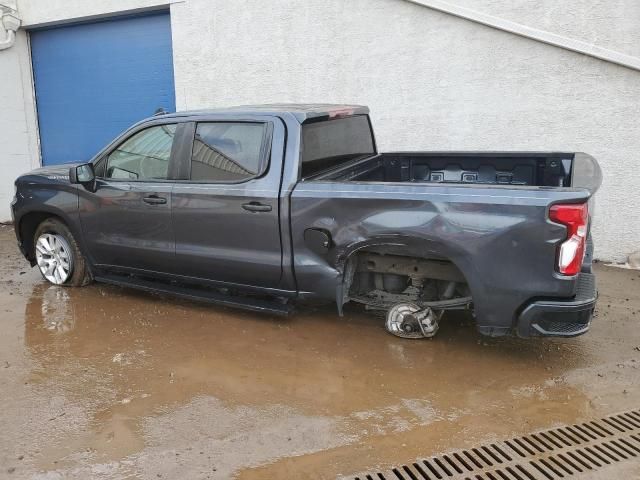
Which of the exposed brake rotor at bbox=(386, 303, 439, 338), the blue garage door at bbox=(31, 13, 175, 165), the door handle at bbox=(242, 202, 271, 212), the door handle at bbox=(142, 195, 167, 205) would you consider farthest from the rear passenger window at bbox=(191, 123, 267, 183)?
the blue garage door at bbox=(31, 13, 175, 165)

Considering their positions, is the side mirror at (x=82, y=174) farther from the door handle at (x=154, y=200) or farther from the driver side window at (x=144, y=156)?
the door handle at (x=154, y=200)

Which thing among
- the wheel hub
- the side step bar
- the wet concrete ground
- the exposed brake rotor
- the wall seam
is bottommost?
the wet concrete ground

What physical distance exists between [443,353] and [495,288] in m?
0.77

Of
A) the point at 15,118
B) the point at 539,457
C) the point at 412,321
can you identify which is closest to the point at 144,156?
the point at 412,321

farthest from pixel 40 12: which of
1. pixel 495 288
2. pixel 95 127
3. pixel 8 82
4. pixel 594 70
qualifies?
pixel 495 288

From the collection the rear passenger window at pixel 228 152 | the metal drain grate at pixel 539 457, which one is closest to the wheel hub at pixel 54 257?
the rear passenger window at pixel 228 152

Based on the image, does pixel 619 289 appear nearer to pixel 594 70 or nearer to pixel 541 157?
pixel 541 157

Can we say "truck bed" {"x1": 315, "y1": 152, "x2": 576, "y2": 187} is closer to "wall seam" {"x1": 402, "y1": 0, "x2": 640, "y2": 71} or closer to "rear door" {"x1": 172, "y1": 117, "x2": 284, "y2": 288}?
"rear door" {"x1": 172, "y1": 117, "x2": 284, "y2": 288}

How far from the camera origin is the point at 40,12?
966cm

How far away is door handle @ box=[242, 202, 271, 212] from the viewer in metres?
4.29

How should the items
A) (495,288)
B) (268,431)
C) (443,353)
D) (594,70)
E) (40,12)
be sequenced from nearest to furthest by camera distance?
1. (268,431)
2. (495,288)
3. (443,353)
4. (594,70)
5. (40,12)

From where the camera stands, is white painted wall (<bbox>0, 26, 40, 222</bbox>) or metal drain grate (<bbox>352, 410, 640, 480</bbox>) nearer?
metal drain grate (<bbox>352, 410, 640, 480</bbox>)

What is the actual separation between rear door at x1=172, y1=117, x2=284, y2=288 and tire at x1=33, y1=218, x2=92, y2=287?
151 cm

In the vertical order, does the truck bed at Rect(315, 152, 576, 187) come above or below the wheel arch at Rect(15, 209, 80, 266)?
above
